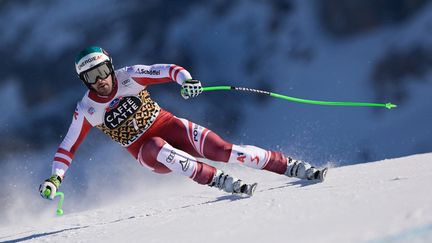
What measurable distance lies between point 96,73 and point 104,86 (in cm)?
12

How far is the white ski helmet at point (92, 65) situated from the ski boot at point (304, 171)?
157 cm

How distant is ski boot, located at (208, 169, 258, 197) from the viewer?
15.6 ft

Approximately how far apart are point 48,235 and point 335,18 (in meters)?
7.86

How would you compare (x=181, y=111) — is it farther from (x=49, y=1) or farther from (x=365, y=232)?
(x=365, y=232)

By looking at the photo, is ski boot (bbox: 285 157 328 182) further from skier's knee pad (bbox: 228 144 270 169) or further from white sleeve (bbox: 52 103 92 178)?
white sleeve (bbox: 52 103 92 178)

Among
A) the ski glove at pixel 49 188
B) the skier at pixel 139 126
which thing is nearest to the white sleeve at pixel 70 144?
the skier at pixel 139 126

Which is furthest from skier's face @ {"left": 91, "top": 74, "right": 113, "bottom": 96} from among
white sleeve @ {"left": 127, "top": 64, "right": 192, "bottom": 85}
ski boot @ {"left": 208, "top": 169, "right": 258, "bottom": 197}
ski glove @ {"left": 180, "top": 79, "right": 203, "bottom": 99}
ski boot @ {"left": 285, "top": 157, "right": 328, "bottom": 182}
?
ski boot @ {"left": 285, "top": 157, "right": 328, "bottom": 182}

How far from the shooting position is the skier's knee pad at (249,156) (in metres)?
5.04

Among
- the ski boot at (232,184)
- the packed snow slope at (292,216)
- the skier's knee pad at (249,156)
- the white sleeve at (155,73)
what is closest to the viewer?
the packed snow slope at (292,216)

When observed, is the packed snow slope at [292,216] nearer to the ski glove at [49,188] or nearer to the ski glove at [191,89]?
the ski glove at [49,188]

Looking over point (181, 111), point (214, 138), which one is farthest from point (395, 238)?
point (181, 111)

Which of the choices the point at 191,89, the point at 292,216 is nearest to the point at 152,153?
the point at 191,89

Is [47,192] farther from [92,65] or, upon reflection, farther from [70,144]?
[92,65]

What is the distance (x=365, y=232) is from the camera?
2.68 metres
